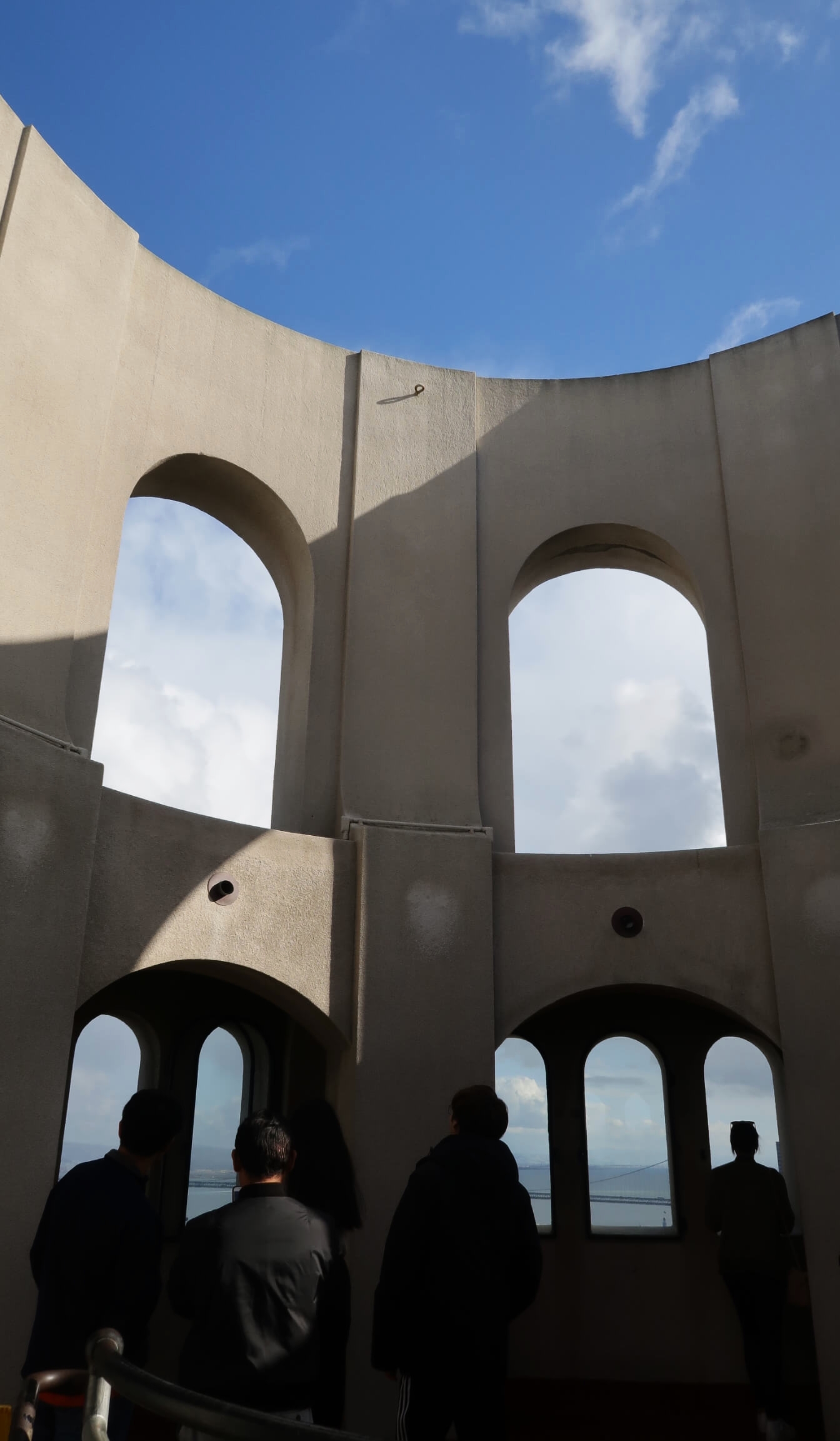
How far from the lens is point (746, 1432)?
694 cm

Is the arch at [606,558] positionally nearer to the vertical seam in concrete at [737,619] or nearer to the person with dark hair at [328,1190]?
the vertical seam in concrete at [737,619]

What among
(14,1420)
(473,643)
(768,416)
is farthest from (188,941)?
(768,416)

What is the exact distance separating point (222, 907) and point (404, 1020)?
1.47 meters

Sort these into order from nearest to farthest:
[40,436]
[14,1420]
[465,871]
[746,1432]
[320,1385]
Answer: [14,1420]
[320,1385]
[746,1432]
[40,436]
[465,871]

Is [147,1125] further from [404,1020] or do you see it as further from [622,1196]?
[622,1196]

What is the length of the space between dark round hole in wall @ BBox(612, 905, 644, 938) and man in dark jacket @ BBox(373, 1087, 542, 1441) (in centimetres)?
419

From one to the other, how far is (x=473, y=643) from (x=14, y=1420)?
6938 mm

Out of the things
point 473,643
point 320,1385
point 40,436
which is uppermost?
point 40,436

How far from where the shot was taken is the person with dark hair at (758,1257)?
6.66 metres

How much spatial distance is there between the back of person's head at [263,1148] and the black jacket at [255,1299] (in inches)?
3.3

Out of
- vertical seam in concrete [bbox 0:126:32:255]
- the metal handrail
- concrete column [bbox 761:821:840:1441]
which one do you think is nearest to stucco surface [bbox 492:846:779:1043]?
concrete column [bbox 761:821:840:1441]

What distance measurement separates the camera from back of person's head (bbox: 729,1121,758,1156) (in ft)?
23.4

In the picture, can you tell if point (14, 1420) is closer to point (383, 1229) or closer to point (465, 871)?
point (383, 1229)

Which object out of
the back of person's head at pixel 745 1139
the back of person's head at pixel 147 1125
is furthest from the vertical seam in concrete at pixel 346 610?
the back of person's head at pixel 147 1125
